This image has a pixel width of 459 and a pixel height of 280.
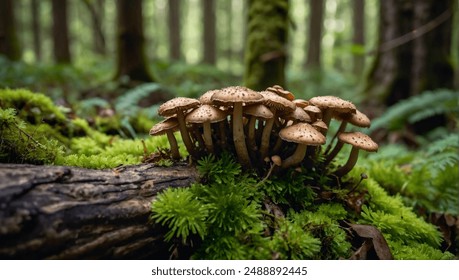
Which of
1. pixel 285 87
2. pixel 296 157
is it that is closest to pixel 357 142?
pixel 296 157

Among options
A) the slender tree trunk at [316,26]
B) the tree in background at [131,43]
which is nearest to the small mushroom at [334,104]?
the tree in background at [131,43]

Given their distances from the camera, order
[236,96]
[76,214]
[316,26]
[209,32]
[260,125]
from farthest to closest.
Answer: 1. [209,32]
2. [316,26]
3. [260,125]
4. [236,96]
5. [76,214]

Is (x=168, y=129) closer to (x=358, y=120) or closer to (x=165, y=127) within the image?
(x=165, y=127)

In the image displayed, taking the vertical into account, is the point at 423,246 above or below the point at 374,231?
below

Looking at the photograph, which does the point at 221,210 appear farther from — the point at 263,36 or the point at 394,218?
the point at 263,36

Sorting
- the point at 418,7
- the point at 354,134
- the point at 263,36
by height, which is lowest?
the point at 354,134

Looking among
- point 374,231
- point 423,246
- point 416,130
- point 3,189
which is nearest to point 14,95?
point 3,189

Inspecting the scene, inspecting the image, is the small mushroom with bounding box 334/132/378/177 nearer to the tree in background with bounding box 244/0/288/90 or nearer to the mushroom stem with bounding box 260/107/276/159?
the mushroom stem with bounding box 260/107/276/159

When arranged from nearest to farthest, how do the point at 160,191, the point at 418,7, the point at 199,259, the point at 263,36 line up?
the point at 199,259, the point at 160,191, the point at 263,36, the point at 418,7
